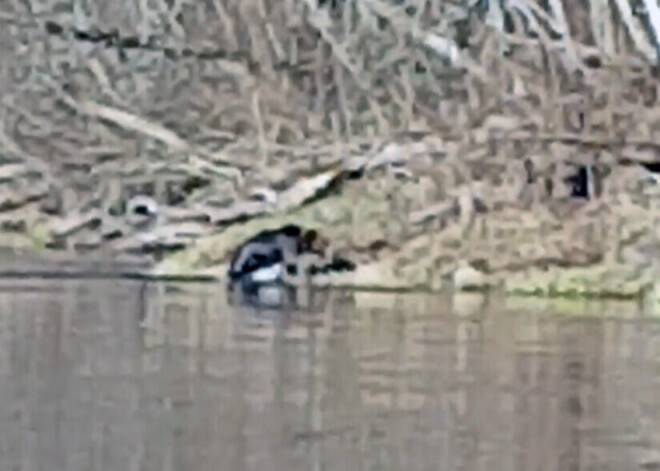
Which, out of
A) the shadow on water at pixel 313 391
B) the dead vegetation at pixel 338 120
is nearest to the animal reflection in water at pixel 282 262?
the dead vegetation at pixel 338 120

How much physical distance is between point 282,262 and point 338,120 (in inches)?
21.7

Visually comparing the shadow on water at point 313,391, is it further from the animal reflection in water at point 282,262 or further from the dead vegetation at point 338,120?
the dead vegetation at point 338,120

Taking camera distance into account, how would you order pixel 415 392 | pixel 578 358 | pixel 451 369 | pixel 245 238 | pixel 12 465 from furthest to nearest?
pixel 245 238, pixel 578 358, pixel 451 369, pixel 415 392, pixel 12 465

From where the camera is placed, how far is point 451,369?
2898 millimetres

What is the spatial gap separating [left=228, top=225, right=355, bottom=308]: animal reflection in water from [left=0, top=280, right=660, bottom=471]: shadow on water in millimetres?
1038

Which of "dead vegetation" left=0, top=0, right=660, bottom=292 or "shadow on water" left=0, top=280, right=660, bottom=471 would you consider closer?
"shadow on water" left=0, top=280, right=660, bottom=471

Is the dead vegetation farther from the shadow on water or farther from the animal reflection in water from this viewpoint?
the shadow on water

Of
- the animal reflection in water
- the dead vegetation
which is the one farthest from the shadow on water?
the dead vegetation

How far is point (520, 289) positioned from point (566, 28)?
93 cm

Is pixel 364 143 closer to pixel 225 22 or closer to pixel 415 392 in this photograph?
pixel 225 22

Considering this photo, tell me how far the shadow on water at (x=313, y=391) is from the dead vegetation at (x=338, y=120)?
119 centimetres

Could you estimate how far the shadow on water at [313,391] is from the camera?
5.82 feet

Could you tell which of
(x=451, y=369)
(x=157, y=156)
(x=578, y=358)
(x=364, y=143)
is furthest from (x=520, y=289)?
(x=451, y=369)

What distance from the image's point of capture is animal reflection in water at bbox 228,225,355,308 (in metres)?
5.38
